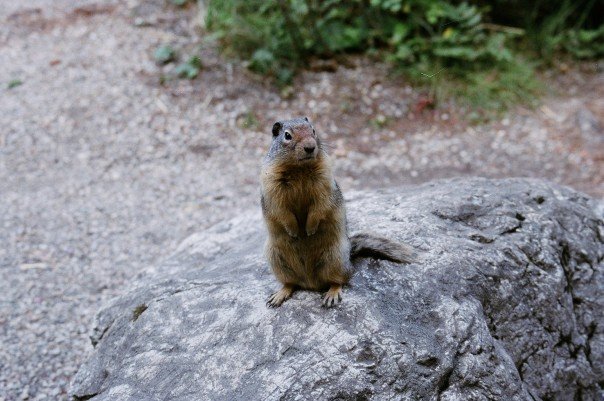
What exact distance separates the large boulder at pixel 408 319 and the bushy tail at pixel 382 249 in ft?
0.20

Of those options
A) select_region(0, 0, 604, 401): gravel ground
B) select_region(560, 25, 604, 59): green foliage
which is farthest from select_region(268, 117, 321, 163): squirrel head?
select_region(560, 25, 604, 59): green foliage

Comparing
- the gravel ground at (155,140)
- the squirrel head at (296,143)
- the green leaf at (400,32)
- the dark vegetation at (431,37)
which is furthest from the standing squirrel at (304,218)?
the green leaf at (400,32)

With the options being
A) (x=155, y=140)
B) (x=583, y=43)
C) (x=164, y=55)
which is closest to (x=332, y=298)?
(x=155, y=140)

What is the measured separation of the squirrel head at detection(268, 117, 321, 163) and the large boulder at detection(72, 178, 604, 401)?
0.87 meters

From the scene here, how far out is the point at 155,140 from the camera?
327 inches

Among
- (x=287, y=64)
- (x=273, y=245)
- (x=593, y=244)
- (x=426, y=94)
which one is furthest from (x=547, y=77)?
(x=273, y=245)

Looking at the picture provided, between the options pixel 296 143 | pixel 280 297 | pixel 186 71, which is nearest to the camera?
pixel 296 143

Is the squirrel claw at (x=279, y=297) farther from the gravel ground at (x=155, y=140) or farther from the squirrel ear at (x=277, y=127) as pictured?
the gravel ground at (x=155, y=140)

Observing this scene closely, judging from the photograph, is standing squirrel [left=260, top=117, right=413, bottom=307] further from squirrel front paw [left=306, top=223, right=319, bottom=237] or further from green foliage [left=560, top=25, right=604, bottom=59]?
green foliage [left=560, top=25, right=604, bottom=59]

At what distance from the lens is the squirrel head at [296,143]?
130 inches

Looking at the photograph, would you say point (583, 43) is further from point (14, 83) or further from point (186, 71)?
point (14, 83)

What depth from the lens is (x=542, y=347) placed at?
Result: 388cm

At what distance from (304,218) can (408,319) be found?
84 cm

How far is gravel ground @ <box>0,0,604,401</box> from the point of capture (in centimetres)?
671
